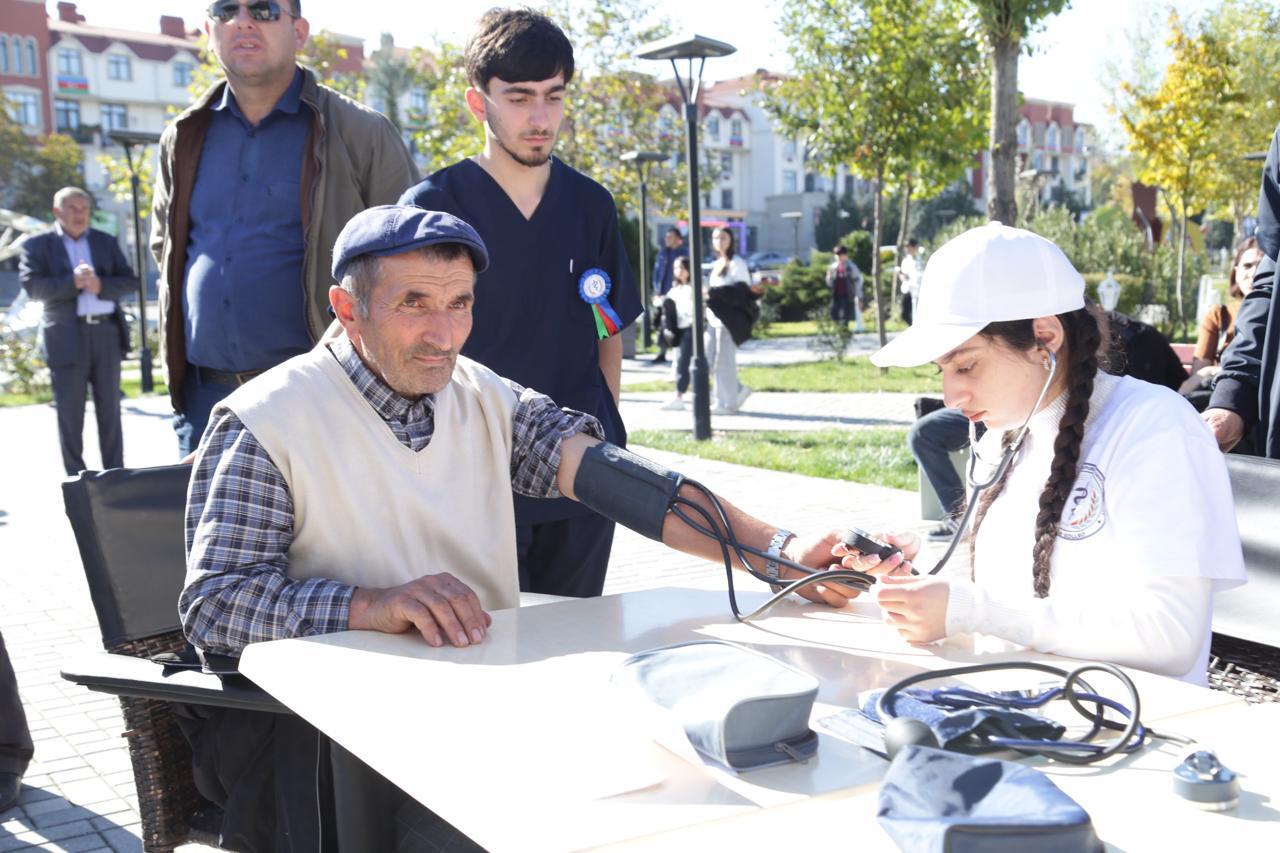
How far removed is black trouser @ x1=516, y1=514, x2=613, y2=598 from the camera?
136 inches

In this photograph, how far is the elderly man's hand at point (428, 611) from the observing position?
6.95ft

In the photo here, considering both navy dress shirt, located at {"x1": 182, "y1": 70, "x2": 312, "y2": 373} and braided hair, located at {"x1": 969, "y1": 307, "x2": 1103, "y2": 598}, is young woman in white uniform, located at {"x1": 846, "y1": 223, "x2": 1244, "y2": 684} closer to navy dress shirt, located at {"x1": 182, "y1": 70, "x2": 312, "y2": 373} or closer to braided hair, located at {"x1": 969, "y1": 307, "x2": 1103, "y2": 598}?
braided hair, located at {"x1": 969, "y1": 307, "x2": 1103, "y2": 598}

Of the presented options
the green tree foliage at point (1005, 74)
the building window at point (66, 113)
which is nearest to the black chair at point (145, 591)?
the green tree foliage at point (1005, 74)

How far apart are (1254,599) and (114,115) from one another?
7826 cm

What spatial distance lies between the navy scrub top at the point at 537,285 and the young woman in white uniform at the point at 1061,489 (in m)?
1.23

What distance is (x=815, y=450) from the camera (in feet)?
33.2

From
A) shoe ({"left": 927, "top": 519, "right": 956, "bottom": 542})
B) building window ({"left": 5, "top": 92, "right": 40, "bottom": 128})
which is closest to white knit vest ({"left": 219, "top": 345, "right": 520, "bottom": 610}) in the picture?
shoe ({"left": 927, "top": 519, "right": 956, "bottom": 542})

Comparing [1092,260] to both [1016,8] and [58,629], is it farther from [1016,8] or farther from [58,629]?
[58,629]

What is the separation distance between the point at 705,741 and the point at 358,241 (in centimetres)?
135

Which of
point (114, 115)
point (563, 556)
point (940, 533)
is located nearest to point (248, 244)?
point (563, 556)

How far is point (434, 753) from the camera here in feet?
5.12

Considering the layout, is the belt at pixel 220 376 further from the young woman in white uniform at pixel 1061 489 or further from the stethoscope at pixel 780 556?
the young woman in white uniform at pixel 1061 489

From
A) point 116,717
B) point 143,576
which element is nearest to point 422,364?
point 143,576

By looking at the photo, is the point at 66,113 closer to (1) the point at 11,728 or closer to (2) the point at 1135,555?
(1) the point at 11,728
